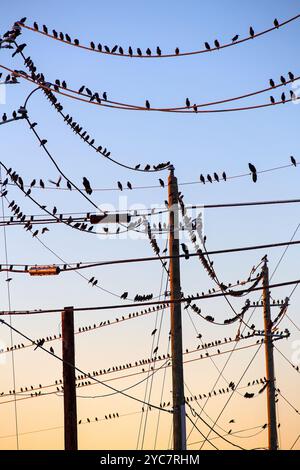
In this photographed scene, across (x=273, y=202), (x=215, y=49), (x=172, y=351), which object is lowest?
(x=172, y=351)

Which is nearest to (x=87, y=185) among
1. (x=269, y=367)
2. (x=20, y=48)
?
(x=20, y=48)

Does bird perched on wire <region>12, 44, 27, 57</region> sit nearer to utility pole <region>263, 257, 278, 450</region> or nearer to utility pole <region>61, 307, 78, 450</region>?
utility pole <region>61, 307, 78, 450</region>

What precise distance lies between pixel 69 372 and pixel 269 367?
9797 mm

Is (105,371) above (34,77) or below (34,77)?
below

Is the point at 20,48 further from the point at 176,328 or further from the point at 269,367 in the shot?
the point at 269,367

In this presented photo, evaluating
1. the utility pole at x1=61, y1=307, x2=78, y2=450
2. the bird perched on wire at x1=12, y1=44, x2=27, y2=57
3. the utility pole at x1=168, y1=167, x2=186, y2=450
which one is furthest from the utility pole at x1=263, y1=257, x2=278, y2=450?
the bird perched on wire at x1=12, y1=44, x2=27, y2=57

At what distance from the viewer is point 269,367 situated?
112ft

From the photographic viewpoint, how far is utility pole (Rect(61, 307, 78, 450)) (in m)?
25.6

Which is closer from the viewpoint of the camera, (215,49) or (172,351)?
(215,49)

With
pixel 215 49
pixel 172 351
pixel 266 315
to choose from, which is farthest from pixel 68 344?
pixel 266 315
